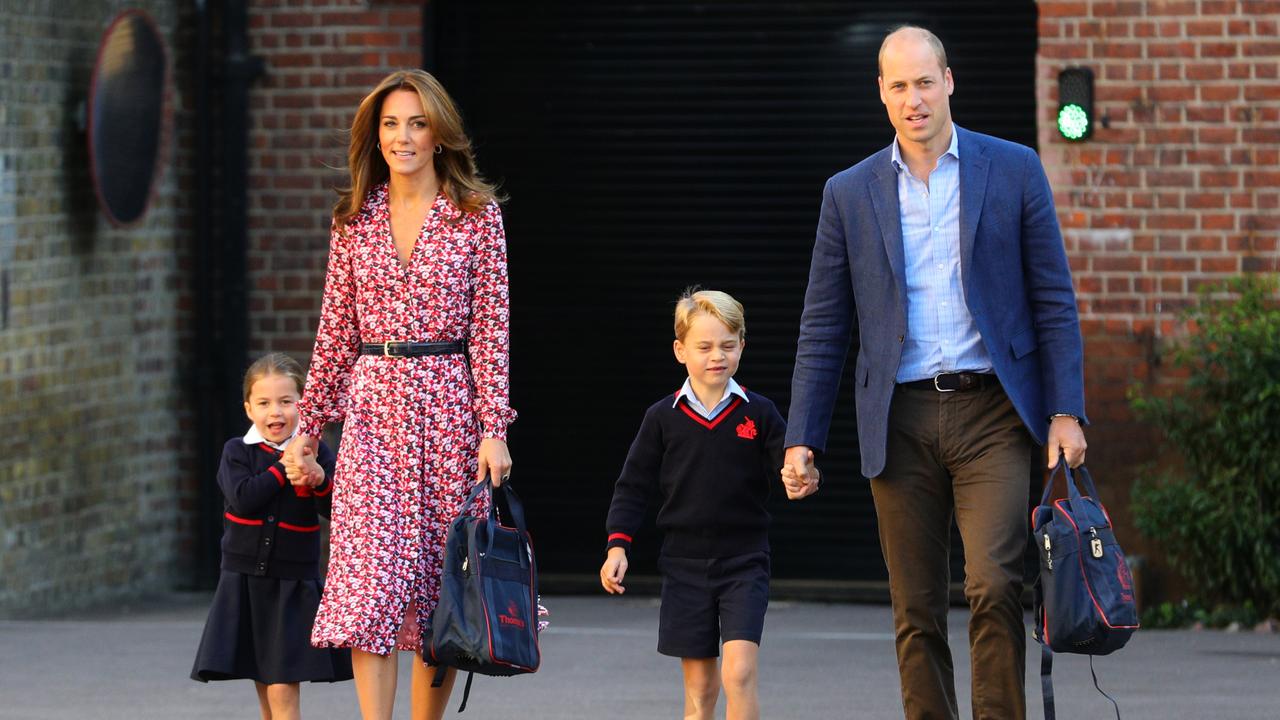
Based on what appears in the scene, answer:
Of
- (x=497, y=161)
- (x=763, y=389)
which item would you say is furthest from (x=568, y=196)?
(x=763, y=389)

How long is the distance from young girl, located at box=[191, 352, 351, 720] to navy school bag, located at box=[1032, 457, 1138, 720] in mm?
2097

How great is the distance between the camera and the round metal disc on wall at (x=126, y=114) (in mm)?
9312

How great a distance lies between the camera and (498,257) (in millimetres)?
5672

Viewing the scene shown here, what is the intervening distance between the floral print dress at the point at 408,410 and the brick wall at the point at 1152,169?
423 centimetres

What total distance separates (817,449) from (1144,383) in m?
4.01

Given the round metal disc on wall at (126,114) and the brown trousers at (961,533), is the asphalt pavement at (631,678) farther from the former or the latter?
the round metal disc on wall at (126,114)

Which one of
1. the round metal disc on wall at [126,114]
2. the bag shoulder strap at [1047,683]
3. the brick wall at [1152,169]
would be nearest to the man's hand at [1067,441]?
the bag shoulder strap at [1047,683]

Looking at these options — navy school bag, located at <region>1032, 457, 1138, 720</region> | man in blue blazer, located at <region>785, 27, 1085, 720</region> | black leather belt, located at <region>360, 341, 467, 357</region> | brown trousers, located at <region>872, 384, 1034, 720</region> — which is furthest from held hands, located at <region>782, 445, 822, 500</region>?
black leather belt, located at <region>360, 341, 467, 357</region>

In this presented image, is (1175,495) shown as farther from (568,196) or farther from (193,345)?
(193,345)

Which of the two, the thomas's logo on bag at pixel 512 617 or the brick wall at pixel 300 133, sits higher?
the brick wall at pixel 300 133

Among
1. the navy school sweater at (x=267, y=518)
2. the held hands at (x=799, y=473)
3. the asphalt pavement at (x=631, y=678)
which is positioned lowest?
the asphalt pavement at (x=631, y=678)

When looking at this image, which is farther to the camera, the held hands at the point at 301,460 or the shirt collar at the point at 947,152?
the held hands at the point at 301,460

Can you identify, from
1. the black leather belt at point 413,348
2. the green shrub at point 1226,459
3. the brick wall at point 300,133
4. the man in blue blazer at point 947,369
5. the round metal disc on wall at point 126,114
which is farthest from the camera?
the brick wall at point 300,133

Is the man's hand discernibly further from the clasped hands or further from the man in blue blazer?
the clasped hands
